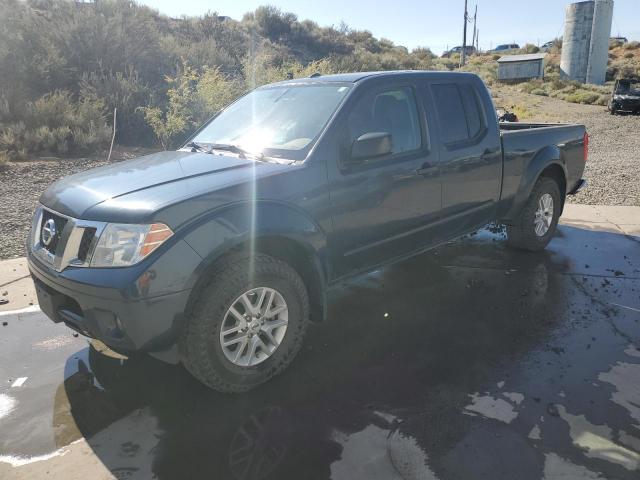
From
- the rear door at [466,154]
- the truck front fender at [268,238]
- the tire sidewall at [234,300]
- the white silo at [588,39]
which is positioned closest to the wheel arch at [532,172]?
the rear door at [466,154]

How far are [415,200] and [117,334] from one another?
248 cm

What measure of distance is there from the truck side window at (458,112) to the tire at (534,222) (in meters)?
1.33

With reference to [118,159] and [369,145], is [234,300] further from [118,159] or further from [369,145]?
[118,159]

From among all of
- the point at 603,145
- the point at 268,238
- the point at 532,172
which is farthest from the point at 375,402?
the point at 603,145

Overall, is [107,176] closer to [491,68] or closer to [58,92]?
[58,92]

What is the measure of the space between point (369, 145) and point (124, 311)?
6.30ft

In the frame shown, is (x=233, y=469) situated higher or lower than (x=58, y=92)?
lower

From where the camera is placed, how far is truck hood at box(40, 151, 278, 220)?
3137 mm

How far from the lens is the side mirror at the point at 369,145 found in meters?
3.56

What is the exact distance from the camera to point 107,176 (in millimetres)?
3607

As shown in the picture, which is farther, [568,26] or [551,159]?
[568,26]

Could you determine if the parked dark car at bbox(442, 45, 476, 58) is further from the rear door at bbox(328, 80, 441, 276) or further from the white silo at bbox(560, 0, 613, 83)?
the rear door at bbox(328, 80, 441, 276)

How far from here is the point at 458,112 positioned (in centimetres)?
470

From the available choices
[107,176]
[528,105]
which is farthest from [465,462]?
[528,105]
